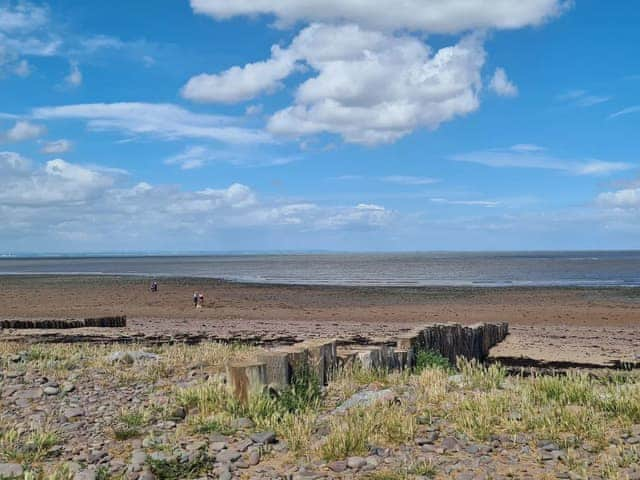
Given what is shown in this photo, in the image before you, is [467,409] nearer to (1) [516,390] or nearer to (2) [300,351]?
(1) [516,390]

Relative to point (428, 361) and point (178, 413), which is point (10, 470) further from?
point (428, 361)

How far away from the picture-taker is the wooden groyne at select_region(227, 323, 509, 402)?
830 cm

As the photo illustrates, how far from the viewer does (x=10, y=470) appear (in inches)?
243

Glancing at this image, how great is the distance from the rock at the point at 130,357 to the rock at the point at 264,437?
18.4 ft

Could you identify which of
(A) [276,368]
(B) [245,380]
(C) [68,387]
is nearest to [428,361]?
(A) [276,368]

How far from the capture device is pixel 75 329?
23000 millimetres

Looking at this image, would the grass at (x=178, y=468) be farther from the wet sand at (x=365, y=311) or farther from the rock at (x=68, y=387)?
the wet sand at (x=365, y=311)

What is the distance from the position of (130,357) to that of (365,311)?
25.1 m

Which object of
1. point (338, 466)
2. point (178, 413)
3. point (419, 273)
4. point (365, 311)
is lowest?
point (365, 311)

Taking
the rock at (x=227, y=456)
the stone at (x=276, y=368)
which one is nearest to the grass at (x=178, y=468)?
the rock at (x=227, y=456)

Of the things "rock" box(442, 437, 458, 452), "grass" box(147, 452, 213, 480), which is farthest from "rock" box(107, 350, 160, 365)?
"rock" box(442, 437, 458, 452)

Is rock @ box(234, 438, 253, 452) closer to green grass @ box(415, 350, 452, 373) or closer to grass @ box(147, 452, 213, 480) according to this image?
grass @ box(147, 452, 213, 480)

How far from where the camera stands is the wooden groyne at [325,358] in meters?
8.30

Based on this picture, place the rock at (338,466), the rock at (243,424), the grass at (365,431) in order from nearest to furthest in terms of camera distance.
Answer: the rock at (338,466)
the grass at (365,431)
the rock at (243,424)
